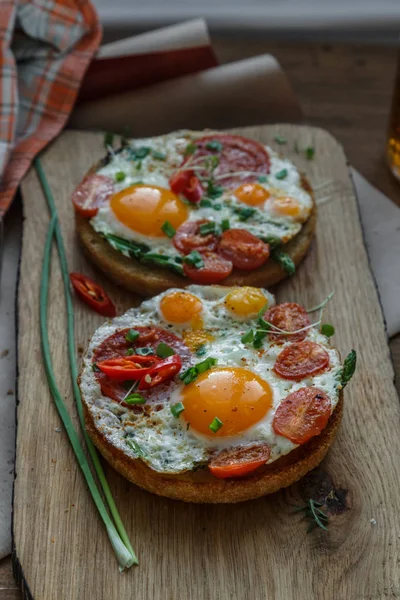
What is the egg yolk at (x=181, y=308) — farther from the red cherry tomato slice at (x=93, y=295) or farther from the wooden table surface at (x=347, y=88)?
the wooden table surface at (x=347, y=88)

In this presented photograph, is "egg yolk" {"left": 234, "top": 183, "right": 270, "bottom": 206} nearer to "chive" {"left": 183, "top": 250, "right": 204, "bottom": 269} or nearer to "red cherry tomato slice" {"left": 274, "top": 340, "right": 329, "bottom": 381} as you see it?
"chive" {"left": 183, "top": 250, "right": 204, "bottom": 269}

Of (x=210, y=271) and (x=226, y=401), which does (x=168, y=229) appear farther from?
(x=226, y=401)

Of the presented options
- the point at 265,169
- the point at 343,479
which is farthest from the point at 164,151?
the point at 343,479

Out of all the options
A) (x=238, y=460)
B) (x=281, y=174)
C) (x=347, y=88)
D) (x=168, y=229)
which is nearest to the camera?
(x=238, y=460)

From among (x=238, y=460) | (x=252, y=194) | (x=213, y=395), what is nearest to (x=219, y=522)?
(x=238, y=460)

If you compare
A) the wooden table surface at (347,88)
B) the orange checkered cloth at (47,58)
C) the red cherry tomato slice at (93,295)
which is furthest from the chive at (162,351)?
the wooden table surface at (347,88)

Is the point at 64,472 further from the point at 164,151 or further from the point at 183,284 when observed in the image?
the point at 164,151

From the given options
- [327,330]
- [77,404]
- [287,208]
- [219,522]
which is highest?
[287,208]
